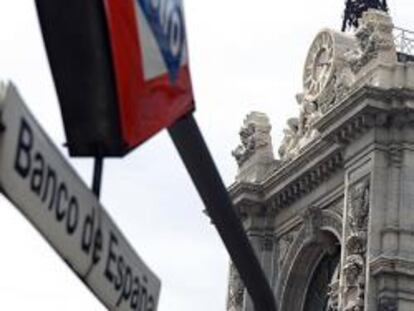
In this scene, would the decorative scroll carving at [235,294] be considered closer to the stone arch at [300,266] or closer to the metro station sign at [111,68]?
the stone arch at [300,266]

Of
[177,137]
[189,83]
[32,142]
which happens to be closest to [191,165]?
[177,137]

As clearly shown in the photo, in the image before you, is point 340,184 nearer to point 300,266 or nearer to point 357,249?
point 357,249

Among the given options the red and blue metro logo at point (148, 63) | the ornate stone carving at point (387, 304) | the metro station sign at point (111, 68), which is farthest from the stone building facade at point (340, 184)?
the metro station sign at point (111, 68)

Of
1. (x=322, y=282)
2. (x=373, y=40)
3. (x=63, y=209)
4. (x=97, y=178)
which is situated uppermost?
(x=373, y=40)

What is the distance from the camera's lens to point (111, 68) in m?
4.45

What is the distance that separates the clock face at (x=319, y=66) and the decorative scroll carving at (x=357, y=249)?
5777 millimetres

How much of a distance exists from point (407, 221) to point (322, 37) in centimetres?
923

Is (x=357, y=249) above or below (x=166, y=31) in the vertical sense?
above

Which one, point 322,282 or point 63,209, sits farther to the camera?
point 322,282

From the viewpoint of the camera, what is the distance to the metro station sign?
4352 mm

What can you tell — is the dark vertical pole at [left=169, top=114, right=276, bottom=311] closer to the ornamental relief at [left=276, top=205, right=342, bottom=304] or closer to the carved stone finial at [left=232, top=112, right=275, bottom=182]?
the ornamental relief at [left=276, top=205, right=342, bottom=304]

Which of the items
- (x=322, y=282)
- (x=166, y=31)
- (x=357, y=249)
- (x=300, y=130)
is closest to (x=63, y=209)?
(x=166, y=31)

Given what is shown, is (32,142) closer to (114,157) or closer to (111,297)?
(114,157)

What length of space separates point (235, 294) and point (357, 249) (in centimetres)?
1045
